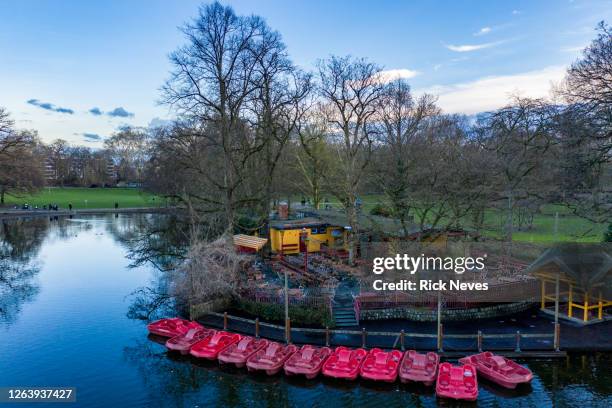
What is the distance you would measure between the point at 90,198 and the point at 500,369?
104575mm

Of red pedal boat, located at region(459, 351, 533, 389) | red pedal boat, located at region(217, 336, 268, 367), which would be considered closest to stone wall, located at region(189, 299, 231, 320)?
red pedal boat, located at region(217, 336, 268, 367)

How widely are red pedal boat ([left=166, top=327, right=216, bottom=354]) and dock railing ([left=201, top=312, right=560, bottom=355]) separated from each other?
1423 millimetres

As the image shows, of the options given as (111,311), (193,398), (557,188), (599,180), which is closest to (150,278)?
(111,311)

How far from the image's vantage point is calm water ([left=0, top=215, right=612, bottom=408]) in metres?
16.5

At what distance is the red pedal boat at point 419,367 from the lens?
55.9ft

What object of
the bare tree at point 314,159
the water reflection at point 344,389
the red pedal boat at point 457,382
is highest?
the bare tree at point 314,159

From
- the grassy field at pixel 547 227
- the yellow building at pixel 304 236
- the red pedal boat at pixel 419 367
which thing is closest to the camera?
the red pedal boat at pixel 419 367

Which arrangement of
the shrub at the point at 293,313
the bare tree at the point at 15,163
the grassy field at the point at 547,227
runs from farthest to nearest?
the bare tree at the point at 15,163, the grassy field at the point at 547,227, the shrub at the point at 293,313

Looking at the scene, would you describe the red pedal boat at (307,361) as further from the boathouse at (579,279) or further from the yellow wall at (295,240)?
the yellow wall at (295,240)

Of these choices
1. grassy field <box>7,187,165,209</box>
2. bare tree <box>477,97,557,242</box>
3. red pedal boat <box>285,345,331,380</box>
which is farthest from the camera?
grassy field <box>7,187,165,209</box>

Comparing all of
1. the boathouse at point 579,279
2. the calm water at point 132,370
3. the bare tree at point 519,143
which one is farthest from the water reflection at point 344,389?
the bare tree at point 519,143

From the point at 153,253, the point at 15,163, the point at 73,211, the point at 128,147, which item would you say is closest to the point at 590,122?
the point at 153,253

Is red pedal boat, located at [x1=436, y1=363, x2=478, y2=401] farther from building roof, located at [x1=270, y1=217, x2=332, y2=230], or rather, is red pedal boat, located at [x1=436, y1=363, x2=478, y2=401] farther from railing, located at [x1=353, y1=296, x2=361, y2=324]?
building roof, located at [x1=270, y1=217, x2=332, y2=230]

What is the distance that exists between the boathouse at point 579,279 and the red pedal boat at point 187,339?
18256 millimetres
